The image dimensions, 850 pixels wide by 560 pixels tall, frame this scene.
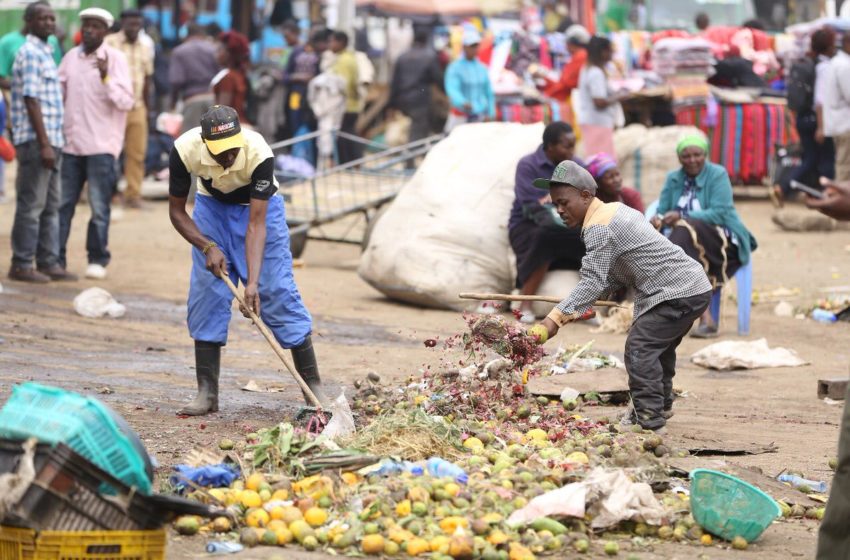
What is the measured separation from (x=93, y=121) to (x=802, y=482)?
6781 millimetres

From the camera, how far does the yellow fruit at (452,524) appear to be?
4645 mm

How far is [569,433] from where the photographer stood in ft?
20.1

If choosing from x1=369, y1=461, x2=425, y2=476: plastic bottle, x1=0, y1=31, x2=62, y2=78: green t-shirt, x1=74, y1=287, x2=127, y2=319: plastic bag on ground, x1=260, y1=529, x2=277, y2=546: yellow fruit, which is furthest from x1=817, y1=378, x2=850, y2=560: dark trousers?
x1=0, y1=31, x2=62, y2=78: green t-shirt

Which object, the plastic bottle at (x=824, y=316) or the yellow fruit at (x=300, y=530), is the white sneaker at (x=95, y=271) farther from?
the yellow fruit at (x=300, y=530)

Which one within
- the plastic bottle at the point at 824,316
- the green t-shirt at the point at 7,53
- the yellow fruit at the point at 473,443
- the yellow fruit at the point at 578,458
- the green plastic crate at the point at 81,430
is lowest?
the plastic bottle at the point at 824,316

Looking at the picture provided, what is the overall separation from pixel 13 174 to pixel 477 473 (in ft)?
47.4

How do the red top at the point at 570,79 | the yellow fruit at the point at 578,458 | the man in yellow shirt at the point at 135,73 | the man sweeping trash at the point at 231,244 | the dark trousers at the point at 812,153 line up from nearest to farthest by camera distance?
1. the yellow fruit at the point at 578,458
2. the man sweeping trash at the point at 231,244
3. the man in yellow shirt at the point at 135,73
4. the red top at the point at 570,79
5. the dark trousers at the point at 812,153

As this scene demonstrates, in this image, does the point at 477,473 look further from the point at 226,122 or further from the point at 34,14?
the point at 34,14

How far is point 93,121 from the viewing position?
10555 millimetres

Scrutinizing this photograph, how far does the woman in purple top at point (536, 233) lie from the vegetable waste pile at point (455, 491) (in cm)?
382

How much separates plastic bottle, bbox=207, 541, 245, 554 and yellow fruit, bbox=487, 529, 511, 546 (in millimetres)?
852

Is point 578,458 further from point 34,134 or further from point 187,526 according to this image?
point 34,134

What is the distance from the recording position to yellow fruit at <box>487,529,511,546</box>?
179 inches

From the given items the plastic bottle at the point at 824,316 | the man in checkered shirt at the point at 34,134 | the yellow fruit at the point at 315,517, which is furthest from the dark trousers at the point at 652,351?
the man in checkered shirt at the point at 34,134
